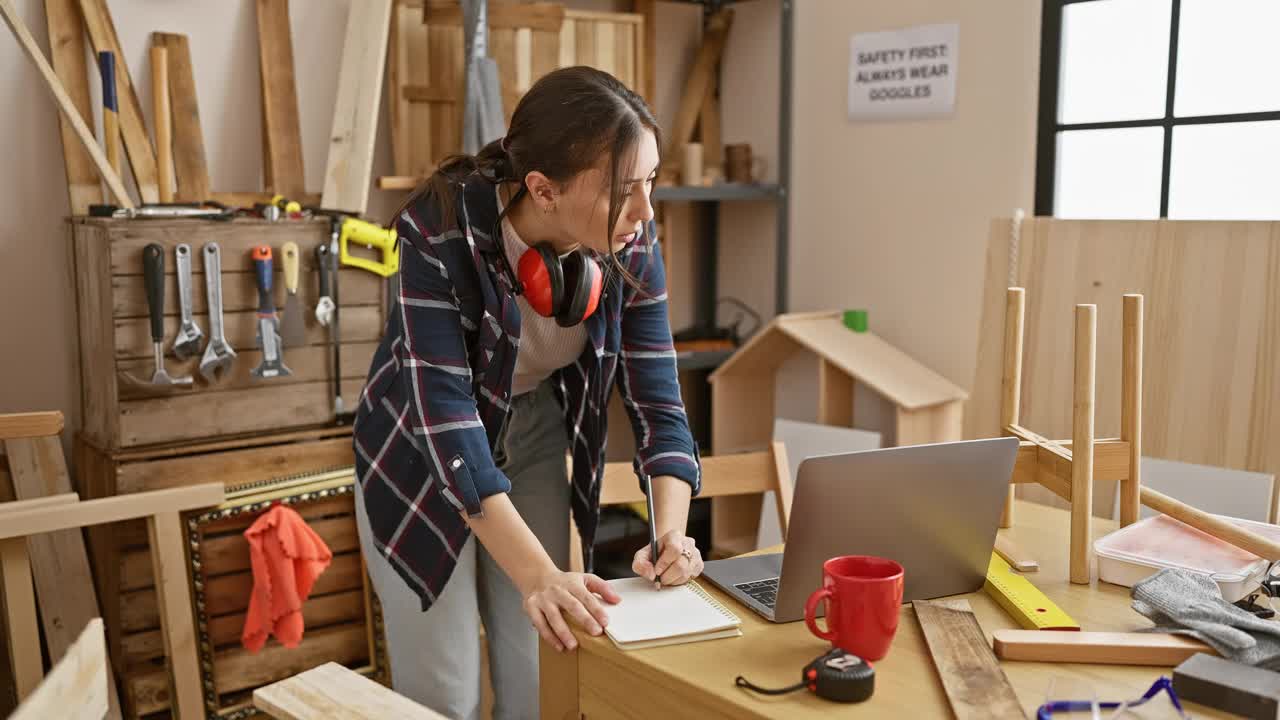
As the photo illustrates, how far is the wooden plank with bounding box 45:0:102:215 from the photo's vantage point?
2.62 m

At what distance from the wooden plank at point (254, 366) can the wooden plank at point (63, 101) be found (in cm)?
37

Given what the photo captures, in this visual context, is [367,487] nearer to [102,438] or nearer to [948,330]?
[102,438]

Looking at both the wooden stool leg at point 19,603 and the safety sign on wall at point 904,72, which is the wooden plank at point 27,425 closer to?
the wooden stool leg at point 19,603

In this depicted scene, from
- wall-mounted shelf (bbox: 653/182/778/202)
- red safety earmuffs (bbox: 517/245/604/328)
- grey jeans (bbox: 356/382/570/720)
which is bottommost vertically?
grey jeans (bbox: 356/382/570/720)

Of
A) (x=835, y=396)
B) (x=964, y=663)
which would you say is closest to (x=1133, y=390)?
(x=964, y=663)

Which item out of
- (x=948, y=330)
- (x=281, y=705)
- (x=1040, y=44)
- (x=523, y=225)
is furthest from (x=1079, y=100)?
(x=281, y=705)

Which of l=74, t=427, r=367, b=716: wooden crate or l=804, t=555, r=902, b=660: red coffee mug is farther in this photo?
l=74, t=427, r=367, b=716: wooden crate

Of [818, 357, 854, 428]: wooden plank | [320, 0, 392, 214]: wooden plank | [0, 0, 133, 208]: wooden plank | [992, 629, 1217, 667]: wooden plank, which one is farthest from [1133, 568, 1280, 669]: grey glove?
[0, 0, 133, 208]: wooden plank

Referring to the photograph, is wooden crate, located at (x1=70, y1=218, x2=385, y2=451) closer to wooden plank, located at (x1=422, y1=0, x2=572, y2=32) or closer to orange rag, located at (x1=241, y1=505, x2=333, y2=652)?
orange rag, located at (x1=241, y1=505, x2=333, y2=652)

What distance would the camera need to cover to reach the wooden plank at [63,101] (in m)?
2.44

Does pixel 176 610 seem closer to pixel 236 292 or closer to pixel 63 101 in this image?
pixel 236 292

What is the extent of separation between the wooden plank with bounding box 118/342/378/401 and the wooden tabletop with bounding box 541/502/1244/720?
1456 mm

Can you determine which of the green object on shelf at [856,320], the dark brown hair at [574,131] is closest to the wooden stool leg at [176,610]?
the dark brown hair at [574,131]

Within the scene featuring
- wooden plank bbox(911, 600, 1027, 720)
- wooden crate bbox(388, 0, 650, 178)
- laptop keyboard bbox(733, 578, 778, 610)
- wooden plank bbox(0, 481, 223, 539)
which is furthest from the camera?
wooden crate bbox(388, 0, 650, 178)
